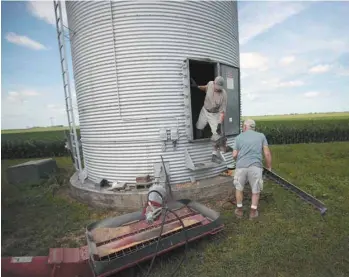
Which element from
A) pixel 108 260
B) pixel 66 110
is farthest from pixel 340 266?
pixel 66 110

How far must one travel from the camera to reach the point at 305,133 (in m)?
21.5

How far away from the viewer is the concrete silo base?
622 centimetres

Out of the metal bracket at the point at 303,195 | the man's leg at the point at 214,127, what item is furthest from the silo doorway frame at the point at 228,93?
the metal bracket at the point at 303,195

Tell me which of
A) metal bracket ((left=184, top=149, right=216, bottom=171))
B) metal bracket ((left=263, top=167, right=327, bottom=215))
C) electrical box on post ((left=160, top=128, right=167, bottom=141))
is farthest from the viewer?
metal bracket ((left=184, top=149, right=216, bottom=171))

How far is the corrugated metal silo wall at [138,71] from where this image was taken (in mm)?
6375

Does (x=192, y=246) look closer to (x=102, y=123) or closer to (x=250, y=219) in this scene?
(x=250, y=219)

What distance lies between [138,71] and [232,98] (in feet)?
8.92

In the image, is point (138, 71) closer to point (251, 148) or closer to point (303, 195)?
point (251, 148)

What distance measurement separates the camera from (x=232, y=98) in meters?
7.51

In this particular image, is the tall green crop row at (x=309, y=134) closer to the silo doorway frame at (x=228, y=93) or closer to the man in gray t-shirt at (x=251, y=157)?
the silo doorway frame at (x=228, y=93)

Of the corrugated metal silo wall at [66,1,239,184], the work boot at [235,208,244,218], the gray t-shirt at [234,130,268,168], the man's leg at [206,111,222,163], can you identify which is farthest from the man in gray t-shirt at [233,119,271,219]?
the corrugated metal silo wall at [66,1,239,184]

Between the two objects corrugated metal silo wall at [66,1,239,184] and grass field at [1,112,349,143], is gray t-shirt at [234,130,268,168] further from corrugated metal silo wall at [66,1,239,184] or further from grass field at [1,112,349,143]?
grass field at [1,112,349,143]

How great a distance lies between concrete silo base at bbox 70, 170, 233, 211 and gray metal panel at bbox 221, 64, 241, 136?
1421mm

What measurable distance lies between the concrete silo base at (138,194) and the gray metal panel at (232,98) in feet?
4.66
